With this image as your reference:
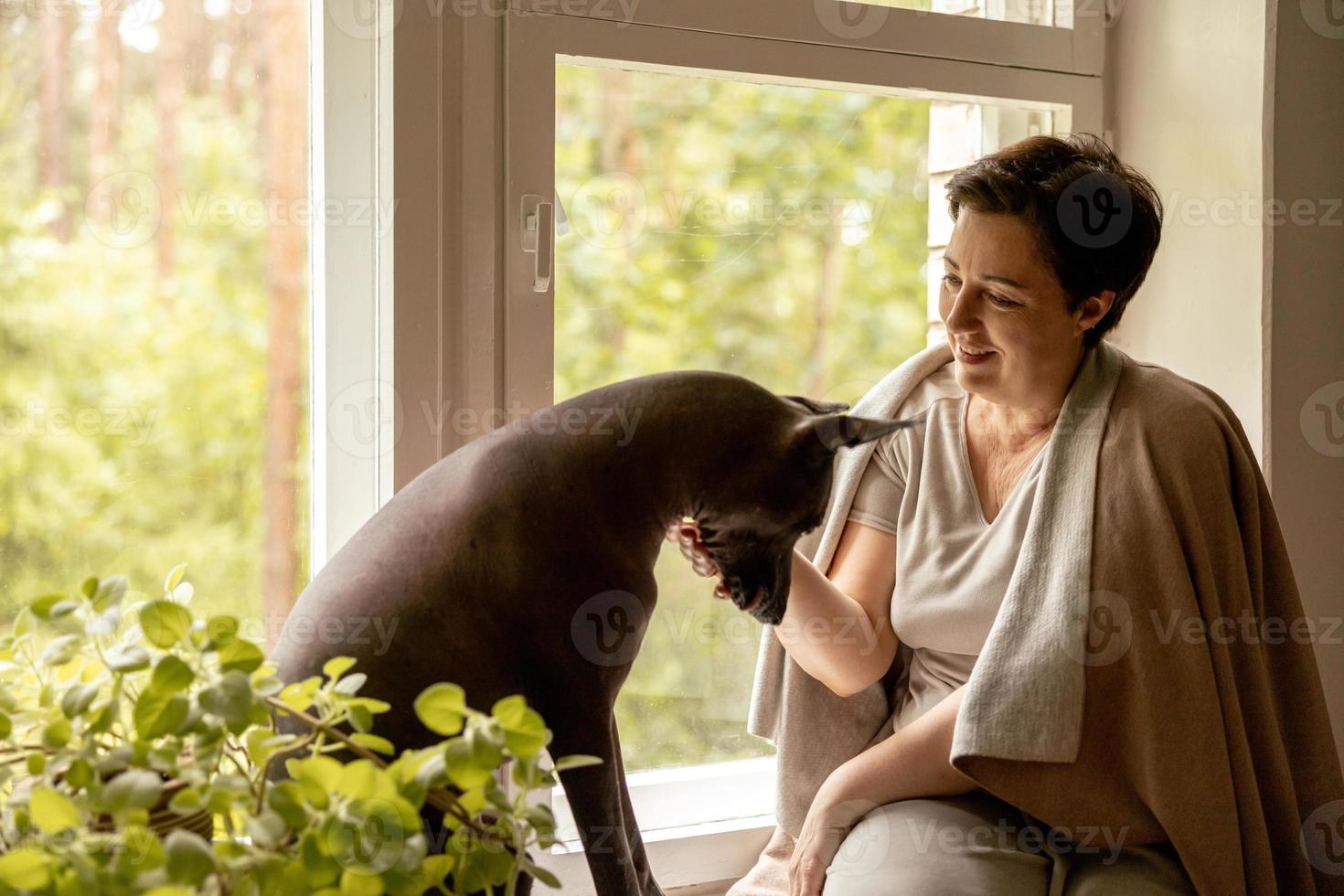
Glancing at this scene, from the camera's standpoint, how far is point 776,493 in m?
0.95

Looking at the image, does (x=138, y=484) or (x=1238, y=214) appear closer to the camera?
(x=138, y=484)

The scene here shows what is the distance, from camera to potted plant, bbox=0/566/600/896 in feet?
2.11

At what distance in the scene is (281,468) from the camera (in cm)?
144

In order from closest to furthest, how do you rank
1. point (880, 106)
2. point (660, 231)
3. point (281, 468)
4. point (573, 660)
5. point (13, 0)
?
point (573, 660), point (13, 0), point (281, 468), point (660, 231), point (880, 106)

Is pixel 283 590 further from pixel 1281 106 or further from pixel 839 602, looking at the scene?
pixel 1281 106

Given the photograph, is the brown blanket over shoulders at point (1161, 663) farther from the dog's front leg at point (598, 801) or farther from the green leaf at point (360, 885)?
the green leaf at point (360, 885)

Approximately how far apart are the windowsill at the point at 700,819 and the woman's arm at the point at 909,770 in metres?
0.27

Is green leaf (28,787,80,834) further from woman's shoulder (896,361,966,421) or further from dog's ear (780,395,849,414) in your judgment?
woman's shoulder (896,361,966,421)

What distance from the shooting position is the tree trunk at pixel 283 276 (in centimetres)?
140

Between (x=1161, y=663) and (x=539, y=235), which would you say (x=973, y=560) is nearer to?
(x=1161, y=663)

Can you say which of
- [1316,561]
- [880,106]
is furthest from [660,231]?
[1316,561]

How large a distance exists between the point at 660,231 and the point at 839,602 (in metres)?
0.57

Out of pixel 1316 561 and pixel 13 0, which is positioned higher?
pixel 13 0

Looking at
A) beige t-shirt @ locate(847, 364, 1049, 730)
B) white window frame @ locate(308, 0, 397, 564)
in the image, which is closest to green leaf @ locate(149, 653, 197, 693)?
white window frame @ locate(308, 0, 397, 564)
